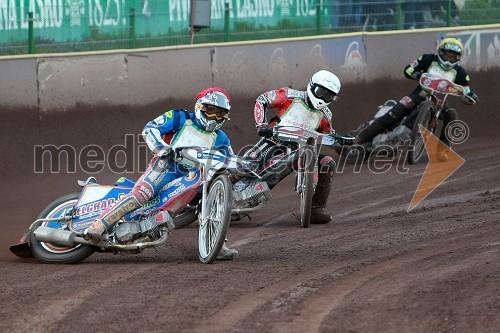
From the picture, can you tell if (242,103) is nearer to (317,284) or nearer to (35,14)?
(35,14)

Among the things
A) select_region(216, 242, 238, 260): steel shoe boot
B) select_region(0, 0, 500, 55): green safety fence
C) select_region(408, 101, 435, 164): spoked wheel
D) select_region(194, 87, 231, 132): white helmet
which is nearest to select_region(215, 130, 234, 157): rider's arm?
select_region(194, 87, 231, 132): white helmet

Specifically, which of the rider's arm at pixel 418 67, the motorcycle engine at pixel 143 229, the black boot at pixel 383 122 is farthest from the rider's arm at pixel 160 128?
the rider's arm at pixel 418 67

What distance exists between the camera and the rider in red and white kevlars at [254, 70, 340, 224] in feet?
41.9

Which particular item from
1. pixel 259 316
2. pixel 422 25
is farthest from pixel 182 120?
pixel 422 25

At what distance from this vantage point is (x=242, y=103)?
18.2 meters

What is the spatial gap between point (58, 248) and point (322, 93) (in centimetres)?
405

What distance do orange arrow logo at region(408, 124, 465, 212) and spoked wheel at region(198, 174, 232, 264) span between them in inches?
181

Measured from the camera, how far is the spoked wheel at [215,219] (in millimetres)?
9562

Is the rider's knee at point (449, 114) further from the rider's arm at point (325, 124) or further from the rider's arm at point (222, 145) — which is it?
the rider's arm at point (222, 145)

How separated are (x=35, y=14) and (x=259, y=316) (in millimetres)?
10473

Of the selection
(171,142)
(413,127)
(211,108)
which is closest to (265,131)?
(171,142)

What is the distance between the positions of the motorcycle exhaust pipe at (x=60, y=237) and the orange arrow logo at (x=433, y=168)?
533 centimetres

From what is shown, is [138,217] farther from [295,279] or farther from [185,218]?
[185,218]

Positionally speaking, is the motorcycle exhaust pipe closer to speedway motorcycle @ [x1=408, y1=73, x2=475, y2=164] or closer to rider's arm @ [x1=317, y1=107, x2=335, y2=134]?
rider's arm @ [x1=317, y1=107, x2=335, y2=134]
